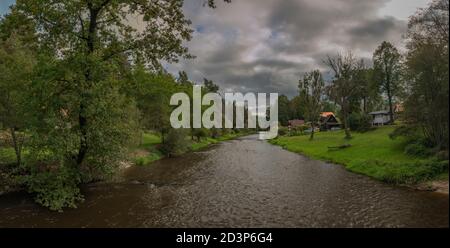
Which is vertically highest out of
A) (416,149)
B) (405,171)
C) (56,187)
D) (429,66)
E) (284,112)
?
(284,112)

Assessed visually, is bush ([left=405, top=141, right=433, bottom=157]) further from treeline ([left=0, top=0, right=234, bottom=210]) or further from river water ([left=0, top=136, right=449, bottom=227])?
treeline ([left=0, top=0, right=234, bottom=210])

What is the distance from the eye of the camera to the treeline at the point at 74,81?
752 inches

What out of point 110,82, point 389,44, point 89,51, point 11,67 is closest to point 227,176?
point 110,82

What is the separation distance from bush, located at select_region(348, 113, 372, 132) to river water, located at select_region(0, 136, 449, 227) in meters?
33.1

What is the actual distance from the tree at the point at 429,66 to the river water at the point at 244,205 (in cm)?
393

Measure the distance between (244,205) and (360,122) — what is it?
152ft

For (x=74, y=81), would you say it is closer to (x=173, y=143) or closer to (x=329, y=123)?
(x=173, y=143)

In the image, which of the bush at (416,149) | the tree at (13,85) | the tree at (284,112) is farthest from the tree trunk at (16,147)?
the tree at (284,112)

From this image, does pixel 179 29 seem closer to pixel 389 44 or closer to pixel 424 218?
pixel 424 218

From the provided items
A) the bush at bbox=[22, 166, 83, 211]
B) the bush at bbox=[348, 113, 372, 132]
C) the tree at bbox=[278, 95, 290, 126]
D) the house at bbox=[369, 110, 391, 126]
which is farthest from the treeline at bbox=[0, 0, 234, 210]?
the tree at bbox=[278, 95, 290, 126]

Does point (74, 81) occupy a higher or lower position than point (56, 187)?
higher

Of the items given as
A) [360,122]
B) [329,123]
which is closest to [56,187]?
[360,122]

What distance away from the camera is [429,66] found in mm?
14172
